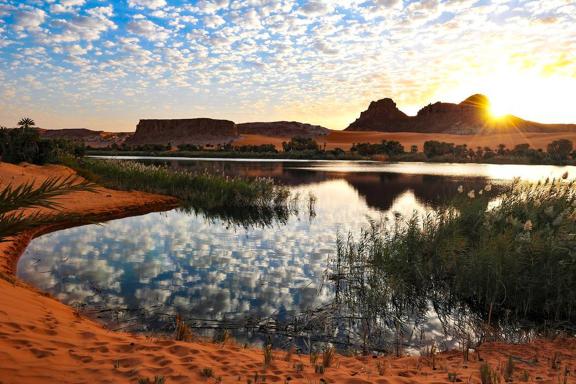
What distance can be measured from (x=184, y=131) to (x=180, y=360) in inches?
6834

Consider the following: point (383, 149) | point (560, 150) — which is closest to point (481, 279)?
point (560, 150)

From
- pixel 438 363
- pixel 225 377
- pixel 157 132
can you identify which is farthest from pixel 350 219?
pixel 157 132

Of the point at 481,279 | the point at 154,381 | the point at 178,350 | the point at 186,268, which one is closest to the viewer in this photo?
the point at 154,381

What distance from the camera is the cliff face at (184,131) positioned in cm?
16962

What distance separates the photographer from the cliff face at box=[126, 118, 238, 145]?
557 ft

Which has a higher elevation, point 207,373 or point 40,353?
point 40,353

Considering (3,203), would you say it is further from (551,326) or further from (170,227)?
(170,227)

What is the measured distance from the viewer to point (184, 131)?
172 m

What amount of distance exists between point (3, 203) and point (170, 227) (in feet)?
43.9

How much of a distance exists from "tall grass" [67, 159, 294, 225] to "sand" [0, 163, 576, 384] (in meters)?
12.3

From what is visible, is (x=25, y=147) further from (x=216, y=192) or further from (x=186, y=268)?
(x=186, y=268)

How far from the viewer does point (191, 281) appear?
10133 mm

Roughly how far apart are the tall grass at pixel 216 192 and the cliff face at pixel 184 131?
142 m

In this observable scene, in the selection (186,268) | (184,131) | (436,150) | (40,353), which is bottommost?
A: (186,268)
